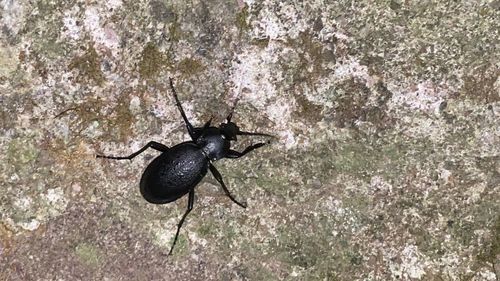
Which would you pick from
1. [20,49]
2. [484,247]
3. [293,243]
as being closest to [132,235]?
[293,243]

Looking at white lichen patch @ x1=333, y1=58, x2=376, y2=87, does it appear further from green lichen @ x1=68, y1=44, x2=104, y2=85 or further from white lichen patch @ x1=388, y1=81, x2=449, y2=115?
green lichen @ x1=68, y1=44, x2=104, y2=85

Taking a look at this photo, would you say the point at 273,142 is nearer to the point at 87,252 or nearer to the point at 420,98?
the point at 420,98

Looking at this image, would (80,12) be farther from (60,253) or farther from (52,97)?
(60,253)

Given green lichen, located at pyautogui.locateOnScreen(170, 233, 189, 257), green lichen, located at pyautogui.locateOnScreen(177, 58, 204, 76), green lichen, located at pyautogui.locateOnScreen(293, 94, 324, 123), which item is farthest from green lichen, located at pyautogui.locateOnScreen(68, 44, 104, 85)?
green lichen, located at pyautogui.locateOnScreen(293, 94, 324, 123)

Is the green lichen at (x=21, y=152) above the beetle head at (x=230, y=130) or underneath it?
underneath

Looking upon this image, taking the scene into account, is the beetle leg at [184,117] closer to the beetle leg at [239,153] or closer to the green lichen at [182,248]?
the beetle leg at [239,153]

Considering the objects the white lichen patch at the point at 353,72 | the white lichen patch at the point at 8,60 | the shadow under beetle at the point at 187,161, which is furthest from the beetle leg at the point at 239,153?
the white lichen patch at the point at 8,60

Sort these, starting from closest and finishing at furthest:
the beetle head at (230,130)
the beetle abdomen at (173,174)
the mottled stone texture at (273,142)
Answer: the beetle abdomen at (173,174)
the beetle head at (230,130)
the mottled stone texture at (273,142)
